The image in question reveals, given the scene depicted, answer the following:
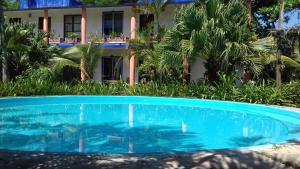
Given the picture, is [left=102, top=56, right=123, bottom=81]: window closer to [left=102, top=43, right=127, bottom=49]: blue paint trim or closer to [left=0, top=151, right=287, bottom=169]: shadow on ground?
[left=102, top=43, right=127, bottom=49]: blue paint trim

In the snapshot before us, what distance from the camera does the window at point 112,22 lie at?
26203mm

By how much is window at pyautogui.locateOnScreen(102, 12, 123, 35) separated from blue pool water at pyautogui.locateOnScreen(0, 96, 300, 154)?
8212mm

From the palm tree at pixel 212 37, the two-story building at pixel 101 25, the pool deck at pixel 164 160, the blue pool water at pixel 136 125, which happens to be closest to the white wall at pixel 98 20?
the two-story building at pixel 101 25

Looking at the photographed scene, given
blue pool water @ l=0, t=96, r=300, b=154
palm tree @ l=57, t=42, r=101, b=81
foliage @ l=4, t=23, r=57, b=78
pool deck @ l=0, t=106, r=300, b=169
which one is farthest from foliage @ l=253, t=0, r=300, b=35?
pool deck @ l=0, t=106, r=300, b=169

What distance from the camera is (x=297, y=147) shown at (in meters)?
6.96

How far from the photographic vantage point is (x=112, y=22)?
86.5 ft

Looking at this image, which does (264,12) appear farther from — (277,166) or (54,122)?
(277,166)

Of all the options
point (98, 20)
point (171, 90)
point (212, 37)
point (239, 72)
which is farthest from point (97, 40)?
point (239, 72)

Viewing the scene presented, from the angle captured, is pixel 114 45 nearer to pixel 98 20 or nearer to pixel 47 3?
pixel 98 20

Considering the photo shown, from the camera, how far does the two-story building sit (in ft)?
80.2

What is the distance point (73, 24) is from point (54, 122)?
16153mm

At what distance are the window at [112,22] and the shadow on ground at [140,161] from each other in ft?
67.0

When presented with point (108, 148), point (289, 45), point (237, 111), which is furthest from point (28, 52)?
point (108, 148)

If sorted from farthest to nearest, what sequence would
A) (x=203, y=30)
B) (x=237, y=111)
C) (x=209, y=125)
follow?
(x=203, y=30) → (x=237, y=111) → (x=209, y=125)
